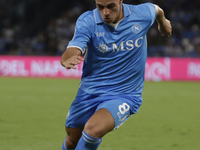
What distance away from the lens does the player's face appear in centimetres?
385

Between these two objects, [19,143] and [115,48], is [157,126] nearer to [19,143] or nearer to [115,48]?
[19,143]

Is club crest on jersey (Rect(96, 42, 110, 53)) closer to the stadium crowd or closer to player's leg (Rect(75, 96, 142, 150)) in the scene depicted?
player's leg (Rect(75, 96, 142, 150))

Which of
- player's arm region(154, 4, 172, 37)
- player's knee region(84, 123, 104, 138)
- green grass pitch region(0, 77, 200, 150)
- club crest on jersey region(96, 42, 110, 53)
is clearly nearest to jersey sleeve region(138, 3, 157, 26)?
player's arm region(154, 4, 172, 37)

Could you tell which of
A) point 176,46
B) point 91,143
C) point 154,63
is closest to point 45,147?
point 91,143

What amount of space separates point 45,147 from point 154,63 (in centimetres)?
1155

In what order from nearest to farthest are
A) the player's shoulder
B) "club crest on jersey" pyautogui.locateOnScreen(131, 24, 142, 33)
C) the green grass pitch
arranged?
"club crest on jersey" pyautogui.locateOnScreen(131, 24, 142, 33) → the player's shoulder → the green grass pitch

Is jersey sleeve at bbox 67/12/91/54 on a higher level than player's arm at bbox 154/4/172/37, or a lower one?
higher

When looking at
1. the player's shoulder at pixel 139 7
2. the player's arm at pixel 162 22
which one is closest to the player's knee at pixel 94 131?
the player's shoulder at pixel 139 7

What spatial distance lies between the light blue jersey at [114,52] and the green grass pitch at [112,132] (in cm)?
168

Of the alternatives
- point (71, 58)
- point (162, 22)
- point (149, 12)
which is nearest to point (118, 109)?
point (71, 58)

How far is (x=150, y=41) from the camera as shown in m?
19.1

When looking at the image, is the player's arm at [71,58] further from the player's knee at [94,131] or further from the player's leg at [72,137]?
the player's leg at [72,137]

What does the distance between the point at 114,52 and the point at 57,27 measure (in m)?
16.7

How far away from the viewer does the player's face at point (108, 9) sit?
385cm
